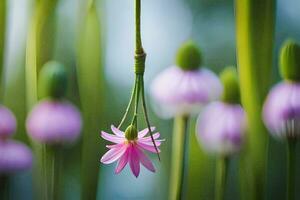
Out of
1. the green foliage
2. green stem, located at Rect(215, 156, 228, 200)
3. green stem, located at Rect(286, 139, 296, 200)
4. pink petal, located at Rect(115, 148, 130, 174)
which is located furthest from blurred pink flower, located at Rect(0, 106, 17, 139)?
green stem, located at Rect(286, 139, 296, 200)

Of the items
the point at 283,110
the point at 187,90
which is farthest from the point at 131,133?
the point at 283,110

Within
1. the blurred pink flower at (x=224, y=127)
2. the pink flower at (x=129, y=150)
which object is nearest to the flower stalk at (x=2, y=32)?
the pink flower at (x=129, y=150)

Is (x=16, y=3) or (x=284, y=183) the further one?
(x=16, y=3)

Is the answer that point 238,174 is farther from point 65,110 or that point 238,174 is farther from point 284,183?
Result: point 65,110

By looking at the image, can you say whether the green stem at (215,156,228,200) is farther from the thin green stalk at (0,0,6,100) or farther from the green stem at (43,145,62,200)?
the thin green stalk at (0,0,6,100)

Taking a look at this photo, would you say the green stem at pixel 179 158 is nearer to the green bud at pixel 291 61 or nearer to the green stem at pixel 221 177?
the green stem at pixel 221 177

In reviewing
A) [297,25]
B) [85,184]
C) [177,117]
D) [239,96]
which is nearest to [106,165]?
[85,184]

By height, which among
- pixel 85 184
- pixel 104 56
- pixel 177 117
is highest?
pixel 104 56
